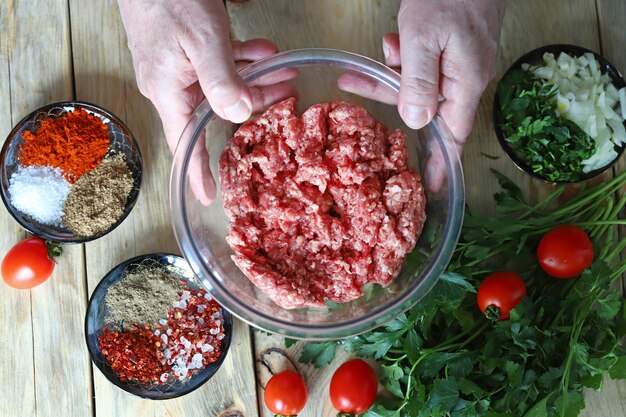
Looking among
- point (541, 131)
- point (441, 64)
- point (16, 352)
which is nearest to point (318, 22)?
point (441, 64)

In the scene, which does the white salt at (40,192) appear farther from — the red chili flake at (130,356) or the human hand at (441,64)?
the human hand at (441,64)

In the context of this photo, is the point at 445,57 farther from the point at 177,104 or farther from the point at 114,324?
the point at 114,324

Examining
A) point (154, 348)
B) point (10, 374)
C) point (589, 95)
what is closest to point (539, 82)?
point (589, 95)

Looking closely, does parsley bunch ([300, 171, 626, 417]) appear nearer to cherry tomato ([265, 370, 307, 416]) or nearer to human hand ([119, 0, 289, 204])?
cherry tomato ([265, 370, 307, 416])

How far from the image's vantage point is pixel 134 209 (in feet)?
7.42

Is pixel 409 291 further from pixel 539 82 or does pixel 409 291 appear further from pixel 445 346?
pixel 539 82

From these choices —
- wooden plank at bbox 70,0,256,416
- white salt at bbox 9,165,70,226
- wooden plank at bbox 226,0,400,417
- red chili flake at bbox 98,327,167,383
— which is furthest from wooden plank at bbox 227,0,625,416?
red chili flake at bbox 98,327,167,383

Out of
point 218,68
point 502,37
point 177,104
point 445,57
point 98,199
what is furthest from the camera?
point 502,37

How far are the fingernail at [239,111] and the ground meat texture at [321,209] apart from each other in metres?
0.10

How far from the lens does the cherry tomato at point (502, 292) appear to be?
198 centimetres

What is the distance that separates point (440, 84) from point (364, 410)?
1.08 meters

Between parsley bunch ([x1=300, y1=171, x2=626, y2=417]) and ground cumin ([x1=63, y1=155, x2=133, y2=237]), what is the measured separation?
0.82 meters

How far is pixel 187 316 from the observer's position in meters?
2.21

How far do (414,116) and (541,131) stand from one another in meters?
0.53
